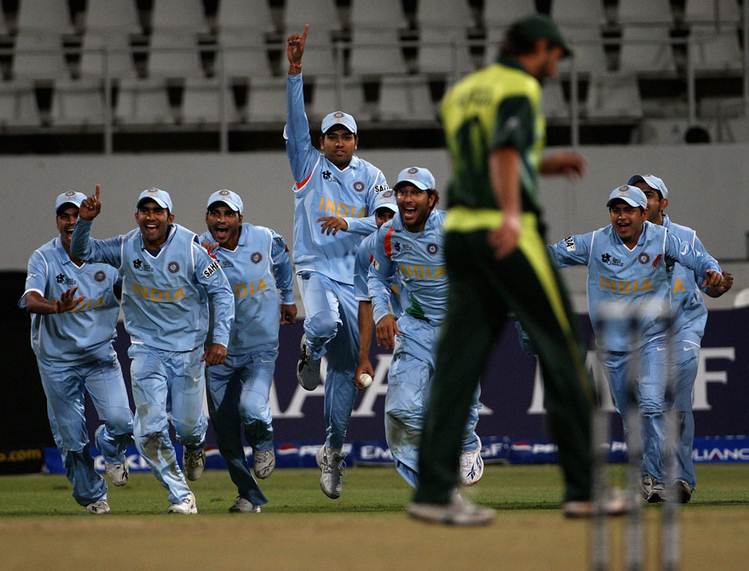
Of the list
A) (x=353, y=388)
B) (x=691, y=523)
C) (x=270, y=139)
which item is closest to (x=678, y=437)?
(x=353, y=388)

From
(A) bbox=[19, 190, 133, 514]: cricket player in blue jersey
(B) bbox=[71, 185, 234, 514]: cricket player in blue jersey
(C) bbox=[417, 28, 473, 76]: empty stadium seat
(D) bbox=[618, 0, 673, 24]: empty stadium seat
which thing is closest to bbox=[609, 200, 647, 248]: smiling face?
(B) bbox=[71, 185, 234, 514]: cricket player in blue jersey

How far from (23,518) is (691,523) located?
5.45m

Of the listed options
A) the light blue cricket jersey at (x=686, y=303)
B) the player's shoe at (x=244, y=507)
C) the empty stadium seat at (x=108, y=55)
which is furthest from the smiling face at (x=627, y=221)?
the empty stadium seat at (x=108, y=55)

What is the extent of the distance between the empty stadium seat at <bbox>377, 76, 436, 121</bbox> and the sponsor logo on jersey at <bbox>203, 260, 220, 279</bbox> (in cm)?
849

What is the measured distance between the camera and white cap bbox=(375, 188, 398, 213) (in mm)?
12031

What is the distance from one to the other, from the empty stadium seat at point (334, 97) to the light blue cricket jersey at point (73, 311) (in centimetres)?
738

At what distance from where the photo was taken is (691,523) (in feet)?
24.2

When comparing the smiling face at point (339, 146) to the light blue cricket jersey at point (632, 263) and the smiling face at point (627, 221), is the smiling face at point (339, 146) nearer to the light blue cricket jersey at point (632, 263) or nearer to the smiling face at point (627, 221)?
the light blue cricket jersey at point (632, 263)

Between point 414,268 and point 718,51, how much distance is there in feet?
33.9

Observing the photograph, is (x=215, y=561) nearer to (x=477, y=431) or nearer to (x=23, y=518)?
(x=23, y=518)

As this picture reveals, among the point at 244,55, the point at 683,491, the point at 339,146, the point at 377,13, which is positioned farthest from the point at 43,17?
the point at 683,491

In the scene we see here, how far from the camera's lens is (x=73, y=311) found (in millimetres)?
12289

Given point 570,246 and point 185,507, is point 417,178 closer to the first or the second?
point 570,246

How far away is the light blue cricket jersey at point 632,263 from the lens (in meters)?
11.9
